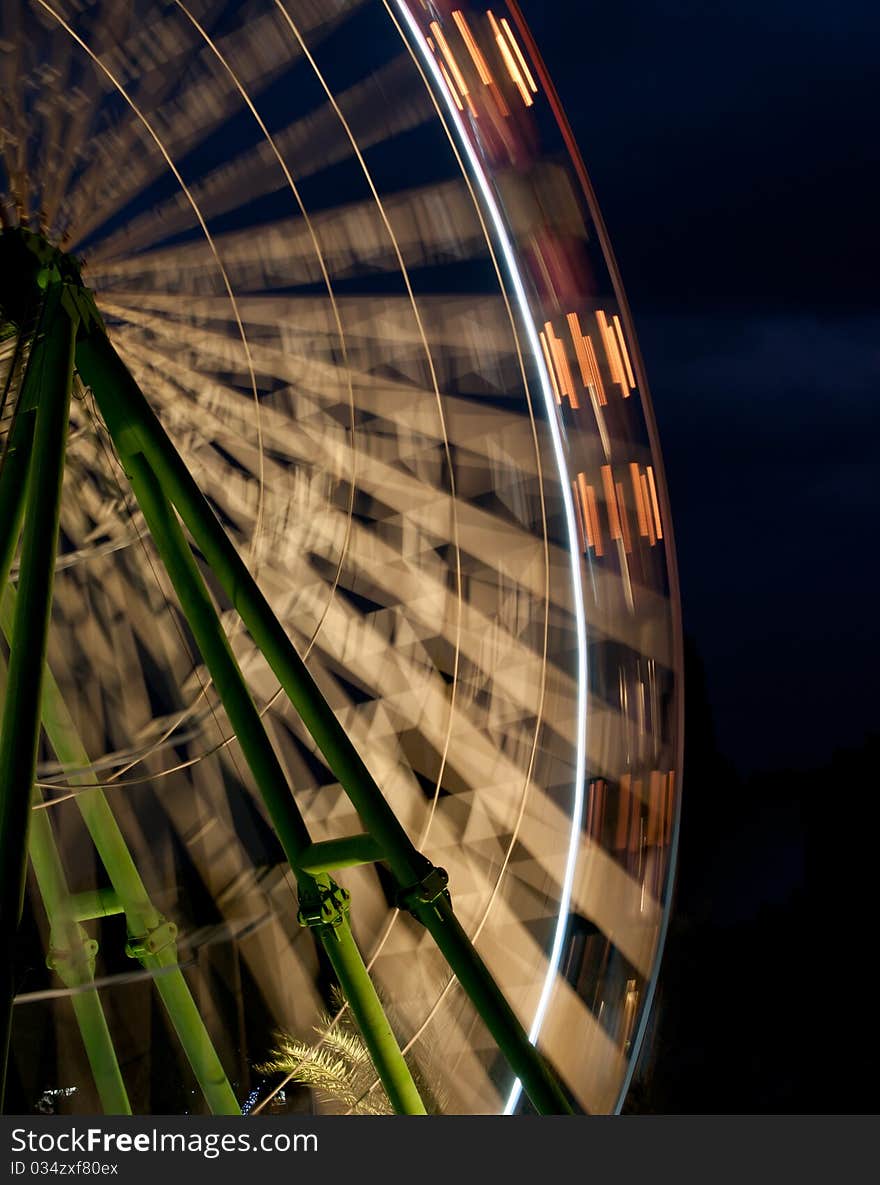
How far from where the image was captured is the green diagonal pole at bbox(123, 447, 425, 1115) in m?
4.26

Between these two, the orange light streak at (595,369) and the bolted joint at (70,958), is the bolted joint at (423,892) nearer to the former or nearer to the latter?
the bolted joint at (70,958)

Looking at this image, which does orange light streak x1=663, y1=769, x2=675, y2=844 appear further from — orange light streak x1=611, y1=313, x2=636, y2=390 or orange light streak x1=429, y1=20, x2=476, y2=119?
orange light streak x1=429, y1=20, x2=476, y2=119

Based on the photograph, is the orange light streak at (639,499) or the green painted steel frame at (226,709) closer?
the green painted steel frame at (226,709)

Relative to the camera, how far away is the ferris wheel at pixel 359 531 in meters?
5.11

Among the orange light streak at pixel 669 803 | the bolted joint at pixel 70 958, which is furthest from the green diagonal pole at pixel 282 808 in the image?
the orange light streak at pixel 669 803

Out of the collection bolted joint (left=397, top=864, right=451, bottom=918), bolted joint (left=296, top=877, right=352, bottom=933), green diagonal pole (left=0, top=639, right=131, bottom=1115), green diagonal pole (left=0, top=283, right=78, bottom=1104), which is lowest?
green diagonal pole (left=0, top=639, right=131, bottom=1115)

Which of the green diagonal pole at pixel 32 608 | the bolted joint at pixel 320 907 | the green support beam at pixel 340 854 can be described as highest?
the green diagonal pole at pixel 32 608

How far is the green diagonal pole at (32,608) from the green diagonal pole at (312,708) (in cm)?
20

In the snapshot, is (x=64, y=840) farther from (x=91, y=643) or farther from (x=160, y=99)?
(x=160, y=99)

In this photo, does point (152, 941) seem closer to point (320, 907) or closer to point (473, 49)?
point (320, 907)

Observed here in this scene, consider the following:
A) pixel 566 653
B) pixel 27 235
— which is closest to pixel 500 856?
pixel 566 653

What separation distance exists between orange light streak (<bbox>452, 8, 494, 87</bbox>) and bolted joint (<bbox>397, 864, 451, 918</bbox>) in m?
3.67

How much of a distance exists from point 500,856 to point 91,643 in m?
2.44

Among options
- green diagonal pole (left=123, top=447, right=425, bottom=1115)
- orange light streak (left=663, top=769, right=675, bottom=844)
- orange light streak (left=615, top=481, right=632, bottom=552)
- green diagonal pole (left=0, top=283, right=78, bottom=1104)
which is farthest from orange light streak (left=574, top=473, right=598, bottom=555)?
green diagonal pole (left=0, top=283, right=78, bottom=1104)
